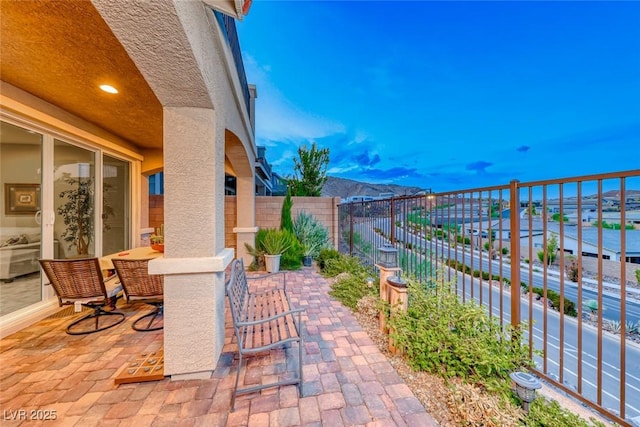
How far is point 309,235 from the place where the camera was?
6562 mm

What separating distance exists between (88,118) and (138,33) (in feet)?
10.9

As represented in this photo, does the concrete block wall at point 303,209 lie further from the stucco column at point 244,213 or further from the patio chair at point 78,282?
the patio chair at point 78,282

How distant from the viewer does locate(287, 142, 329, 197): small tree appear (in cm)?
1259

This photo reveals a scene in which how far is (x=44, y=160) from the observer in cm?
342

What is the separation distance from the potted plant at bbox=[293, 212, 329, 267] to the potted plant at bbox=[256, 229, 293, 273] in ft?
2.19

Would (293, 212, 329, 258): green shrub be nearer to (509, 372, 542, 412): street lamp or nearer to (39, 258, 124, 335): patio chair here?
(39, 258, 124, 335): patio chair

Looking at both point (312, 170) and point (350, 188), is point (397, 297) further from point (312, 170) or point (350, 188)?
point (350, 188)

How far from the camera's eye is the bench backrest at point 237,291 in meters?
1.94

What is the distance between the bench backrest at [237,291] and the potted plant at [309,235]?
3.47m

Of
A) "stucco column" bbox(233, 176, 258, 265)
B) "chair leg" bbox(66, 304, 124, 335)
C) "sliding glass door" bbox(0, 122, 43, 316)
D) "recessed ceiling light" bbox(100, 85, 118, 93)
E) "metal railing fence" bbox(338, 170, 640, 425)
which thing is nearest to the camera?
"metal railing fence" bbox(338, 170, 640, 425)

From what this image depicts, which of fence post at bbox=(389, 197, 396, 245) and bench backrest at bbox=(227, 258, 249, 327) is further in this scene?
fence post at bbox=(389, 197, 396, 245)

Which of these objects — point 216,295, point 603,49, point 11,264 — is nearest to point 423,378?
point 216,295

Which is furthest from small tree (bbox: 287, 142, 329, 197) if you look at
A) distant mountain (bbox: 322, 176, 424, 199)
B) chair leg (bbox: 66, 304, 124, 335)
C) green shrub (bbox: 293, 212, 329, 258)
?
distant mountain (bbox: 322, 176, 424, 199)

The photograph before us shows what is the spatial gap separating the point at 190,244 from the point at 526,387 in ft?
9.13
